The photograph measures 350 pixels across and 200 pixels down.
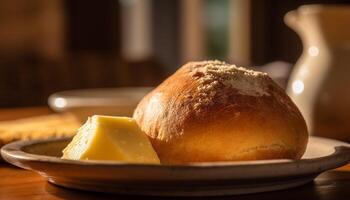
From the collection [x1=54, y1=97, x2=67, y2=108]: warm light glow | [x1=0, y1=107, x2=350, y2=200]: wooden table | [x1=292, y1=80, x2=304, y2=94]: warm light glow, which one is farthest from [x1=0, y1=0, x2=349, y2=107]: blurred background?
[x1=0, y1=107, x2=350, y2=200]: wooden table

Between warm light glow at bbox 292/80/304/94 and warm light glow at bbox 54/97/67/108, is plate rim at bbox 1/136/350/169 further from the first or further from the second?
warm light glow at bbox 54/97/67/108

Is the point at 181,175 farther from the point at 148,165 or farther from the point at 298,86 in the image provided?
the point at 298,86

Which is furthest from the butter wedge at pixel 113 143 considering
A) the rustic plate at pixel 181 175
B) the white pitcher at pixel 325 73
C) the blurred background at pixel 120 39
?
the blurred background at pixel 120 39

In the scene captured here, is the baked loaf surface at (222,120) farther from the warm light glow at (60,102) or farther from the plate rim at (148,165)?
the warm light glow at (60,102)

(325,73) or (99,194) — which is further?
(325,73)

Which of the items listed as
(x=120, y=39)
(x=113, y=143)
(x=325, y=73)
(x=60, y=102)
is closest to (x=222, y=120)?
(x=113, y=143)

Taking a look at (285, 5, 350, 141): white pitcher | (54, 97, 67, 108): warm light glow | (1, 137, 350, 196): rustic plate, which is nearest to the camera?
(1, 137, 350, 196): rustic plate
